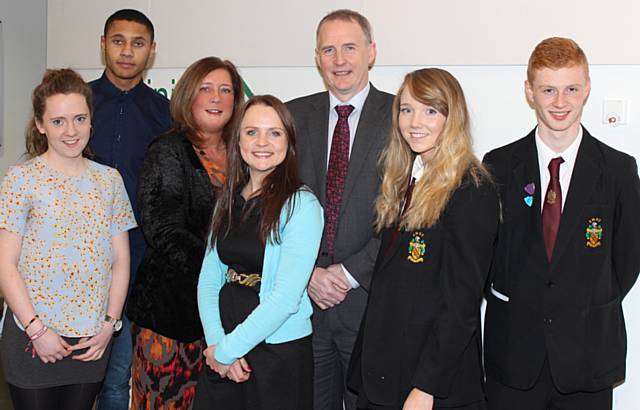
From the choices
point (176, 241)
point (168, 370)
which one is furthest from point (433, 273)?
point (168, 370)

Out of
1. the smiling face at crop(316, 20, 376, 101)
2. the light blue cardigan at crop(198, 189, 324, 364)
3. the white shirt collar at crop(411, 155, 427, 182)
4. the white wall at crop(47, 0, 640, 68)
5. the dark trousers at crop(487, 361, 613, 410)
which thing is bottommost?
the dark trousers at crop(487, 361, 613, 410)

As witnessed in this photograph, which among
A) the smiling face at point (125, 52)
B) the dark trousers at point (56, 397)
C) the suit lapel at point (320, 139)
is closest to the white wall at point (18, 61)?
the smiling face at point (125, 52)

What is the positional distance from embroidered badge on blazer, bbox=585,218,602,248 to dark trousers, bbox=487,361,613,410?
45 centimetres

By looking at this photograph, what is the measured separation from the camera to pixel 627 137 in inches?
124

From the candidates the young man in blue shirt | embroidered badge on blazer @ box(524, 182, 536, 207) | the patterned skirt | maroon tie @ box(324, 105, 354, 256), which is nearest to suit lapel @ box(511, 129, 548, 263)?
embroidered badge on blazer @ box(524, 182, 536, 207)

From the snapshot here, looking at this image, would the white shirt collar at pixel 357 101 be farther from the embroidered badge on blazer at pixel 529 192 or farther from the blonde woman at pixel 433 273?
the embroidered badge on blazer at pixel 529 192

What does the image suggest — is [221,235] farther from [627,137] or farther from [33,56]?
[33,56]

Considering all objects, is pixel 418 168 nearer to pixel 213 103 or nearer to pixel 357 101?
pixel 357 101

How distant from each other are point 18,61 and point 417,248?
6420mm

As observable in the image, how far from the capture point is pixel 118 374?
131 inches

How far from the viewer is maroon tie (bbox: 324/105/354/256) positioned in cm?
279

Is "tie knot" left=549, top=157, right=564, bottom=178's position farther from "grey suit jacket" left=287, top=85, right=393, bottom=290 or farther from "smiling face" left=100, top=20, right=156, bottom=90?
"smiling face" left=100, top=20, right=156, bottom=90

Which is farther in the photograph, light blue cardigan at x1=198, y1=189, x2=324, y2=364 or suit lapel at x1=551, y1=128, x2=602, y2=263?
suit lapel at x1=551, y1=128, x2=602, y2=263

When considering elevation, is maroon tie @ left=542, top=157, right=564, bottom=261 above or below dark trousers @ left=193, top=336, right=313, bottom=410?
above
